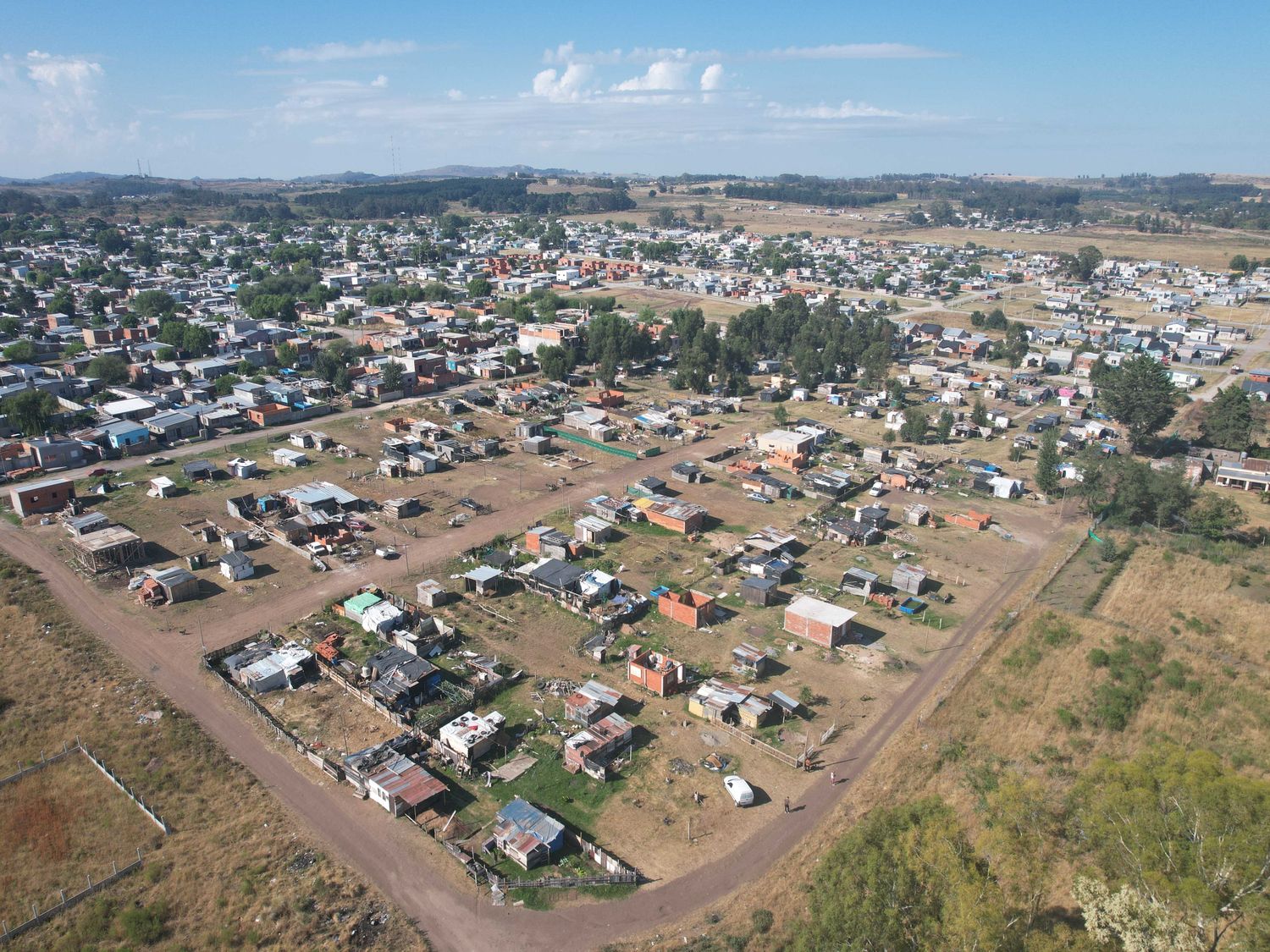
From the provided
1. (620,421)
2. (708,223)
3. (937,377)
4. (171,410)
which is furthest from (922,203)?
(171,410)

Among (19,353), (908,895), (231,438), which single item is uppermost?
(19,353)

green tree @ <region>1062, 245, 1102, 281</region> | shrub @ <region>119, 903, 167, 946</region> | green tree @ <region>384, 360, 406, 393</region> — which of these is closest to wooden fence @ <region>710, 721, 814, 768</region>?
shrub @ <region>119, 903, 167, 946</region>

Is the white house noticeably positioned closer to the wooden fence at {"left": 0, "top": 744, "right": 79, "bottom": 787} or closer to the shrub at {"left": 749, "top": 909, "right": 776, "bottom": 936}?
the wooden fence at {"left": 0, "top": 744, "right": 79, "bottom": 787}

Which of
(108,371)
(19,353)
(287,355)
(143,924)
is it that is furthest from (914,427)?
(19,353)

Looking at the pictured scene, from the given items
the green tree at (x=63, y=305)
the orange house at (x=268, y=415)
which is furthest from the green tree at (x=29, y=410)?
the green tree at (x=63, y=305)

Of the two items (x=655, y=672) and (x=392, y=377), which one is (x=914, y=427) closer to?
(x=655, y=672)

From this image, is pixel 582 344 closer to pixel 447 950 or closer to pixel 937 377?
pixel 937 377
